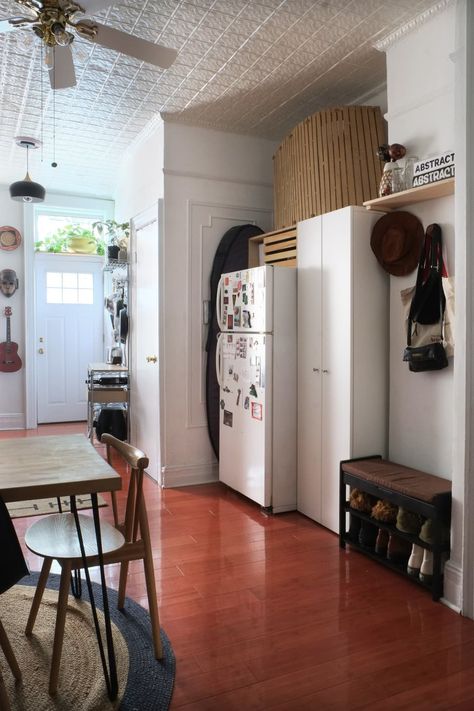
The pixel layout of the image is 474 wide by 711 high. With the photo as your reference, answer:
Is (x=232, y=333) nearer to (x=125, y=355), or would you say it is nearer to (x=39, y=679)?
(x=125, y=355)

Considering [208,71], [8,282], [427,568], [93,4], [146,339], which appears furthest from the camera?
[8,282]

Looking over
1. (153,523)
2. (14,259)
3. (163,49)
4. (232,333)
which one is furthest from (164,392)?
(14,259)

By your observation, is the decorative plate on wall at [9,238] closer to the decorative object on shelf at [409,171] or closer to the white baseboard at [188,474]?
the white baseboard at [188,474]

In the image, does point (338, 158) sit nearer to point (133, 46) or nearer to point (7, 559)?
point (133, 46)

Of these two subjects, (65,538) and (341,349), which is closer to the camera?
(65,538)

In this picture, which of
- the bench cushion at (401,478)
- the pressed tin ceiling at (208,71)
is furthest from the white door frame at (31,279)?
the bench cushion at (401,478)

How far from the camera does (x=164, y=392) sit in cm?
457

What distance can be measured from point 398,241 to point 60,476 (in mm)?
2181

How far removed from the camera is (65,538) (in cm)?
215

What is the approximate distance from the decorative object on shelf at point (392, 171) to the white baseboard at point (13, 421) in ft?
17.4

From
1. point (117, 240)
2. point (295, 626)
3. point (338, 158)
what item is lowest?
point (295, 626)

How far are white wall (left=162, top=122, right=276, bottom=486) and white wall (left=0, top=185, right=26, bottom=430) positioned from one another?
3.03m

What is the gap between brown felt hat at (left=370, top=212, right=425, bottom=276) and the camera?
3107 millimetres

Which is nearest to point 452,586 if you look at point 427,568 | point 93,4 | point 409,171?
point 427,568
